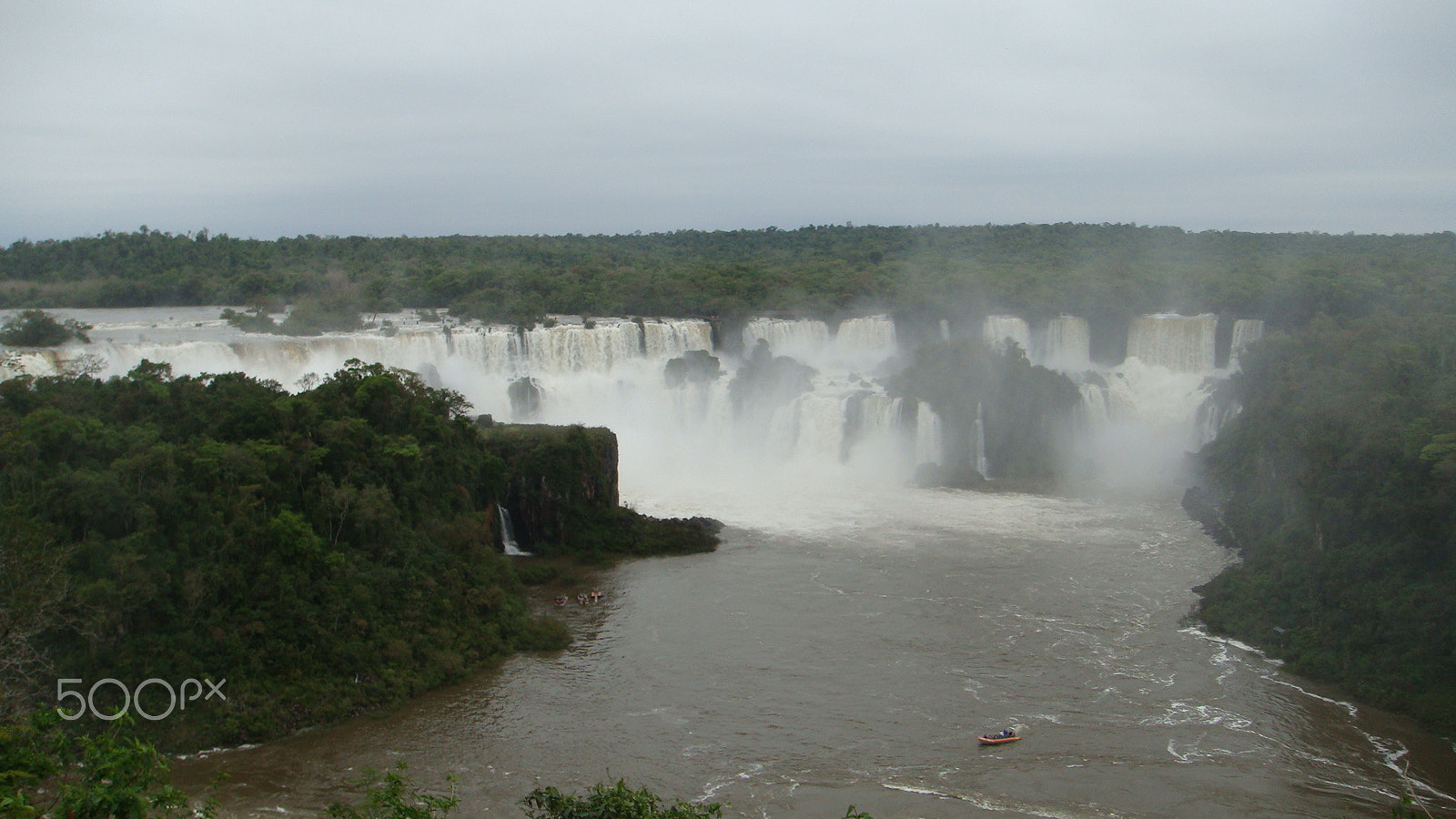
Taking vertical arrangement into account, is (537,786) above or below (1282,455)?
below

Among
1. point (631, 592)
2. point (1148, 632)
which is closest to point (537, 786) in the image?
point (631, 592)

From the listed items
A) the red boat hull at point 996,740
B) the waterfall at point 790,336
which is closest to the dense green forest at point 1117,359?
the waterfall at point 790,336

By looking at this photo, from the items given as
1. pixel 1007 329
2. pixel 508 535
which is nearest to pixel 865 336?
pixel 1007 329

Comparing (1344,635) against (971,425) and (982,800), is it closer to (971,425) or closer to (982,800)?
(982,800)

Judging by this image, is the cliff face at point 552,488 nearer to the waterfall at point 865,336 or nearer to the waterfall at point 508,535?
the waterfall at point 508,535

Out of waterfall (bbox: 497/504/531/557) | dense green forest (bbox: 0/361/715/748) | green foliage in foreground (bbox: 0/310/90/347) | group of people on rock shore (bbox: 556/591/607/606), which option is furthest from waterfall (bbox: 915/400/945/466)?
green foliage in foreground (bbox: 0/310/90/347)

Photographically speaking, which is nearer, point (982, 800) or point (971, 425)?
point (982, 800)
